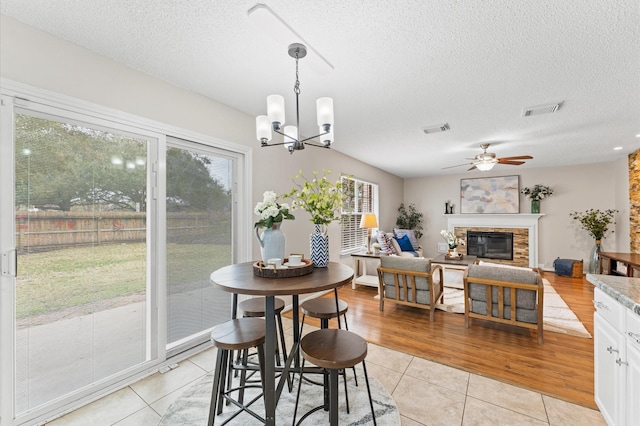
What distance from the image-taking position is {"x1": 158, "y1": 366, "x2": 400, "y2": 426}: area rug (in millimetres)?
1752

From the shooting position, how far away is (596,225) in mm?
5574

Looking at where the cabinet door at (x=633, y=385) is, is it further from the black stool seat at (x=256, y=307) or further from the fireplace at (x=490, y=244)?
the fireplace at (x=490, y=244)

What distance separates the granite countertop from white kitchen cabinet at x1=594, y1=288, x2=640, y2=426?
0.05m

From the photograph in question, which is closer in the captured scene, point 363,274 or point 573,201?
point 363,274

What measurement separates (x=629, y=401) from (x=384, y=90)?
2623mm

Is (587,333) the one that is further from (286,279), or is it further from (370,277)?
(286,279)

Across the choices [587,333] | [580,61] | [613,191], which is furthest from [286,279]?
[613,191]

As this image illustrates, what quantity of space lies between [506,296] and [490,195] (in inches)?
191

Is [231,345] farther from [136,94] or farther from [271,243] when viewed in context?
[136,94]

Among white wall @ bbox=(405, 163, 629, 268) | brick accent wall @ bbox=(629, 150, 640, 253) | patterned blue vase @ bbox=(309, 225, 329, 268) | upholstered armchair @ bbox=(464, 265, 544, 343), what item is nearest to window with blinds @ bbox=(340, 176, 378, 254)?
upholstered armchair @ bbox=(464, 265, 544, 343)

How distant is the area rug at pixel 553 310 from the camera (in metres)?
3.09

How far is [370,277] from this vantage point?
16.4ft

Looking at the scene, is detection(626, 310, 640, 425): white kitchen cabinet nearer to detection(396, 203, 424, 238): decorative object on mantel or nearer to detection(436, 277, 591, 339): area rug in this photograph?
detection(436, 277, 591, 339): area rug

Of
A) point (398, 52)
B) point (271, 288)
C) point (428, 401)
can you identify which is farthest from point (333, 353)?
point (398, 52)
